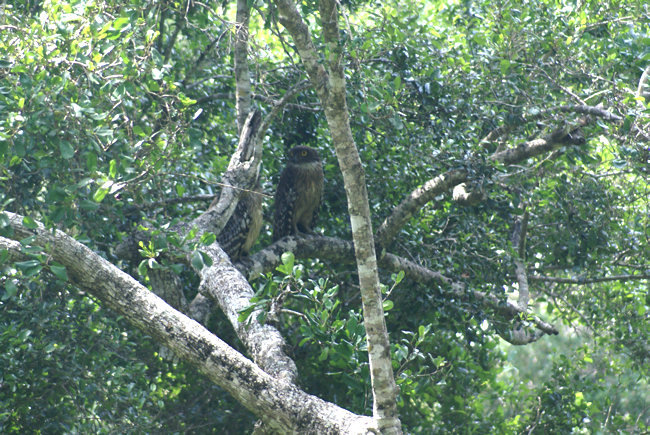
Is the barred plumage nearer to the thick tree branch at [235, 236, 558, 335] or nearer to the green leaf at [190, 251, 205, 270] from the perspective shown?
the thick tree branch at [235, 236, 558, 335]

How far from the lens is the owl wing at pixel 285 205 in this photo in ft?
20.4

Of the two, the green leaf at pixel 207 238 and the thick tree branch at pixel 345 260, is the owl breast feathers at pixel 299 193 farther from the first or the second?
the green leaf at pixel 207 238

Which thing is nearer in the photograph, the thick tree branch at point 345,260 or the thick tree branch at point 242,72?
the thick tree branch at point 242,72

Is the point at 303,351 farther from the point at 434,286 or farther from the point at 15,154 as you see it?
the point at 15,154

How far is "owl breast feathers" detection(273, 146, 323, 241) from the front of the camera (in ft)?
20.1

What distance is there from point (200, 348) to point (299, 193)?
3195 millimetres

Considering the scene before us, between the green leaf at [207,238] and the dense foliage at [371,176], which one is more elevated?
the dense foliage at [371,176]

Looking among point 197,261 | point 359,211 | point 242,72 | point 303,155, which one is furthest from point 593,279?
point 197,261

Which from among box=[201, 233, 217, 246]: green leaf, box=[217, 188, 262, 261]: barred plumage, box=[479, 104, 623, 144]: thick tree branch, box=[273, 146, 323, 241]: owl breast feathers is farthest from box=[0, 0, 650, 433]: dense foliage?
box=[201, 233, 217, 246]: green leaf

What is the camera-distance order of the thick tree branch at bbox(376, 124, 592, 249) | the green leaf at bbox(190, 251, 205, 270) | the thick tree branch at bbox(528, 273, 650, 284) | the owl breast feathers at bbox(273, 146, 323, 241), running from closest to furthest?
the green leaf at bbox(190, 251, 205, 270) < the thick tree branch at bbox(376, 124, 592, 249) < the thick tree branch at bbox(528, 273, 650, 284) < the owl breast feathers at bbox(273, 146, 323, 241)

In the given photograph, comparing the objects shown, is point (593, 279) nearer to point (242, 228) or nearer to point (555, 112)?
point (555, 112)

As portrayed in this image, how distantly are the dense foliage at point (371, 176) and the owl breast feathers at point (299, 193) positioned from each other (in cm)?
14

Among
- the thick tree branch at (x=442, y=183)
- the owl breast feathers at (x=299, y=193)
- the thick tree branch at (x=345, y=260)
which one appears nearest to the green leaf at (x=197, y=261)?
the thick tree branch at (x=345, y=260)

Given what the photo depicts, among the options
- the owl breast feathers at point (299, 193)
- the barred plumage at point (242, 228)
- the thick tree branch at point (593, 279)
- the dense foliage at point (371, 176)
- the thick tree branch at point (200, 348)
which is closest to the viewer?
the thick tree branch at point (200, 348)
